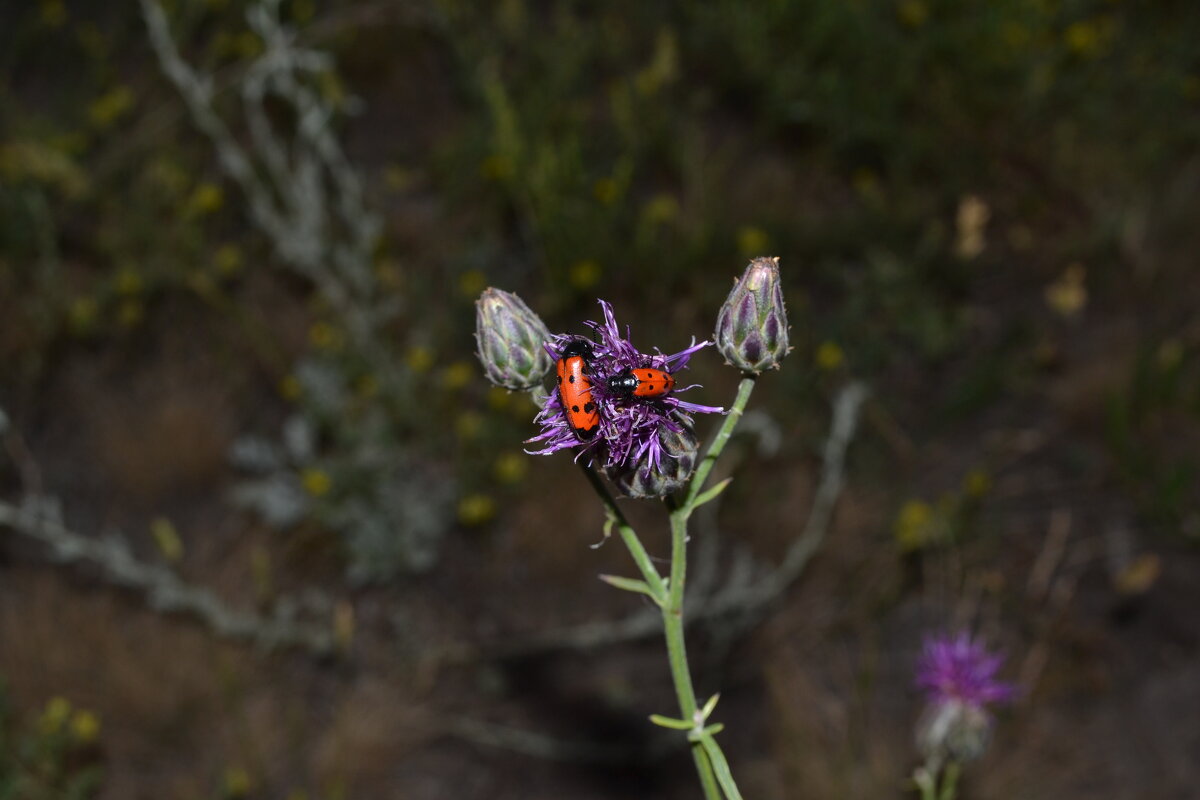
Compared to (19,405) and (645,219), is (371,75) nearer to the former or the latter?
(645,219)

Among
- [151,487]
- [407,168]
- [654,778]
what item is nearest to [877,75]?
[407,168]

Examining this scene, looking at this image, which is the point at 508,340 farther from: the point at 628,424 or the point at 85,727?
the point at 85,727

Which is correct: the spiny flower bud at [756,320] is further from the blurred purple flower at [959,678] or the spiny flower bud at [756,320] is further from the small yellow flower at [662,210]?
the small yellow flower at [662,210]

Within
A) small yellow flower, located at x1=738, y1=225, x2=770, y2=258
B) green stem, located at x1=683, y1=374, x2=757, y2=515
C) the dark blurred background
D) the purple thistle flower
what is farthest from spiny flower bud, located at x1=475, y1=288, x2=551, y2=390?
small yellow flower, located at x1=738, y1=225, x2=770, y2=258

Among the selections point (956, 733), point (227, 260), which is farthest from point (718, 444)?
point (227, 260)

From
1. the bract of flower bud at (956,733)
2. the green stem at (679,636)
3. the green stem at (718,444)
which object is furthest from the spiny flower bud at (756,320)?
the bract of flower bud at (956,733)

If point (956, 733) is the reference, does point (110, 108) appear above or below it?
above
